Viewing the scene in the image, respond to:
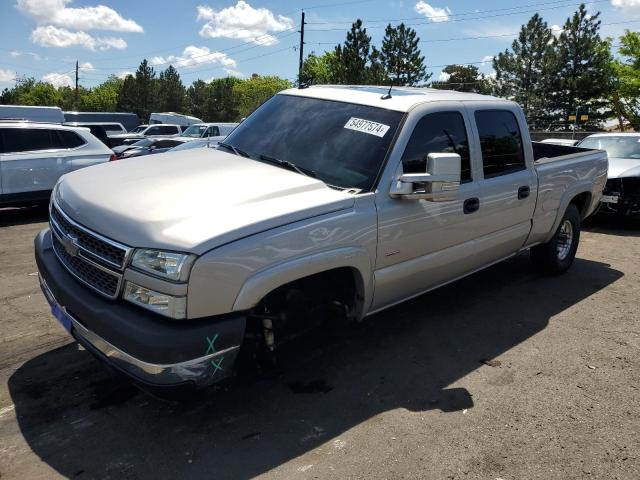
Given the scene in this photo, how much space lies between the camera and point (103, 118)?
39.5 meters

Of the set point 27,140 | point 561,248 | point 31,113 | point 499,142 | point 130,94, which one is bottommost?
point 561,248

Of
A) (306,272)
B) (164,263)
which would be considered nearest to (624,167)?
(306,272)

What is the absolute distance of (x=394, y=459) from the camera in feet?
Result: 9.29

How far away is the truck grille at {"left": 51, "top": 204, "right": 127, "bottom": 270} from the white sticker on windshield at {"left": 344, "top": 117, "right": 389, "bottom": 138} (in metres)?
1.83

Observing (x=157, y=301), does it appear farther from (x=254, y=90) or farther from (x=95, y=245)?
(x=254, y=90)

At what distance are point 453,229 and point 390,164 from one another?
34.4 inches

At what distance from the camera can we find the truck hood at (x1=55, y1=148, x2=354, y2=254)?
265 centimetres

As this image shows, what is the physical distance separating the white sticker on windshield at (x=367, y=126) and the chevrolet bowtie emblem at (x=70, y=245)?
76.4 inches

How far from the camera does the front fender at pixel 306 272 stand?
8.97 ft

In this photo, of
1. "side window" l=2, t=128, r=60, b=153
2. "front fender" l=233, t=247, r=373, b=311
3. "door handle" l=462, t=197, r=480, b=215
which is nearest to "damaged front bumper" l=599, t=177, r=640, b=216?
"door handle" l=462, t=197, r=480, b=215

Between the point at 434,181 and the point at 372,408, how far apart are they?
147 cm

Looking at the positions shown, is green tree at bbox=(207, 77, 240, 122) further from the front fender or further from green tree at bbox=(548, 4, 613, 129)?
the front fender

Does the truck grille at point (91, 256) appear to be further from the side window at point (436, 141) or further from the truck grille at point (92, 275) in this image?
the side window at point (436, 141)

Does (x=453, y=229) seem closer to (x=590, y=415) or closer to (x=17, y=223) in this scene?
(x=590, y=415)
